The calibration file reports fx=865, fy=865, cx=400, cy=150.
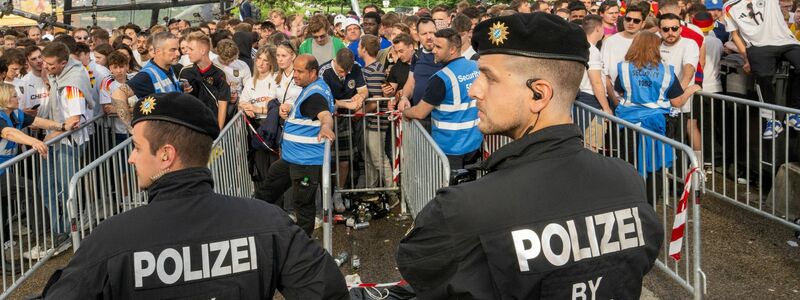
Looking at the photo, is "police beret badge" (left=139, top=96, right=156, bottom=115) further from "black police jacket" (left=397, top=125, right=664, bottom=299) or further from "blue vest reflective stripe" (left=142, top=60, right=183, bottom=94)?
"blue vest reflective stripe" (left=142, top=60, right=183, bottom=94)

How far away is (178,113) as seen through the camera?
117 inches

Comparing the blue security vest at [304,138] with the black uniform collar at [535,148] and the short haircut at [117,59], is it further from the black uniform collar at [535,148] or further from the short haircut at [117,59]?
the black uniform collar at [535,148]

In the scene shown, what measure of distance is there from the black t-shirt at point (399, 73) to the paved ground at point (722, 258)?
145 centimetres

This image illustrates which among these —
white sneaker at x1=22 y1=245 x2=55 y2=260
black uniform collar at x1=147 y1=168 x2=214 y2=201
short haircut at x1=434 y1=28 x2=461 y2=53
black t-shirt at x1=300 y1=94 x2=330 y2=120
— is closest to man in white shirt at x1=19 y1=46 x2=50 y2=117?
white sneaker at x1=22 y1=245 x2=55 y2=260

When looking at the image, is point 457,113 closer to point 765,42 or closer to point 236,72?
point 765,42

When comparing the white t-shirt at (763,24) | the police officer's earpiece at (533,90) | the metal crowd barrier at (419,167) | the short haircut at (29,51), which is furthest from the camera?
the short haircut at (29,51)

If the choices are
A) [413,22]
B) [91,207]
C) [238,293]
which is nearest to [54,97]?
[91,207]

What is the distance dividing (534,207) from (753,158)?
6995 mm

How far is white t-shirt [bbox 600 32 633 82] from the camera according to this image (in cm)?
840

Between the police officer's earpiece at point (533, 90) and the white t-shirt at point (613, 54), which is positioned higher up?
the police officer's earpiece at point (533, 90)

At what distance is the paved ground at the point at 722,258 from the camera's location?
618 cm

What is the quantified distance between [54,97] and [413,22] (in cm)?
473

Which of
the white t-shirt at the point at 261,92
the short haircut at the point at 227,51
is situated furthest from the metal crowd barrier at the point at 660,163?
the short haircut at the point at 227,51

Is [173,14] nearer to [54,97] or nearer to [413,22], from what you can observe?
Result: [413,22]
